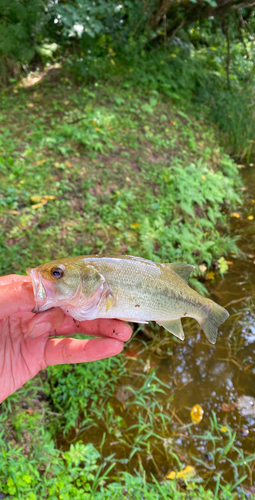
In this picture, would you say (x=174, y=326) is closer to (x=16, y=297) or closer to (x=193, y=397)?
(x=16, y=297)

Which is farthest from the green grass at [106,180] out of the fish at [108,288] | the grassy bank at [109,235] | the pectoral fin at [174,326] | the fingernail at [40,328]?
the pectoral fin at [174,326]

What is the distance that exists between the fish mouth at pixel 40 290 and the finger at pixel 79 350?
65 cm

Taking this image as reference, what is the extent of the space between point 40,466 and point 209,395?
7.66ft

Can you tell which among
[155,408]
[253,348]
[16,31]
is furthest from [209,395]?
[16,31]

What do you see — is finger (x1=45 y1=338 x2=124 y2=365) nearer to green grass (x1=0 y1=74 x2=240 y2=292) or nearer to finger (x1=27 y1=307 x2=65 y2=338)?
finger (x1=27 y1=307 x2=65 y2=338)

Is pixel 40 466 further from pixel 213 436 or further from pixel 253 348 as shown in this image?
pixel 253 348

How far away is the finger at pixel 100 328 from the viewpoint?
8.53 ft

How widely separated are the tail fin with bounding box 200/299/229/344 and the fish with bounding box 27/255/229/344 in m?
0.35

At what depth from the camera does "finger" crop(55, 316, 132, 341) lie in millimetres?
2600

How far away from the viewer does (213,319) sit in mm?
2783

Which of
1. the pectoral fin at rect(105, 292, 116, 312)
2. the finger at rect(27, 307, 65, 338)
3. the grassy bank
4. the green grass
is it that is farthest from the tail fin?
the green grass

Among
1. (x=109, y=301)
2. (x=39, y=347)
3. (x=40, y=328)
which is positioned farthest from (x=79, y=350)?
(x=109, y=301)

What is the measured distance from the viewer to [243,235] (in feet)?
22.8

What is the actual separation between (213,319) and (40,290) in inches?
61.8
